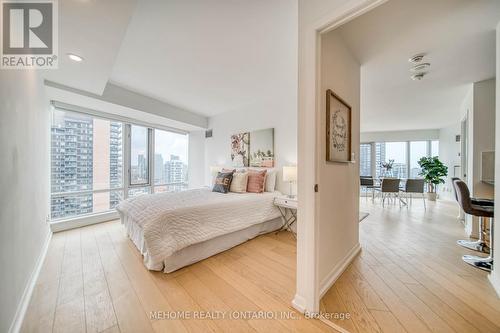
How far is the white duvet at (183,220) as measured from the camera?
1983 millimetres

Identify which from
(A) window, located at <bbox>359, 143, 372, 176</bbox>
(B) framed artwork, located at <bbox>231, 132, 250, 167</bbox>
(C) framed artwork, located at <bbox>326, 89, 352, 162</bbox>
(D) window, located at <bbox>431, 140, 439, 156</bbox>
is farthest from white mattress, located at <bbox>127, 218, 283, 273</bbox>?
(D) window, located at <bbox>431, 140, 439, 156</bbox>

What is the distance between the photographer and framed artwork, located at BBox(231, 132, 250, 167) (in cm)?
420

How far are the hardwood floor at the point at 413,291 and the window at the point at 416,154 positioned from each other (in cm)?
549

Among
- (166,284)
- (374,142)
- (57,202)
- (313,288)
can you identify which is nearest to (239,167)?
(166,284)

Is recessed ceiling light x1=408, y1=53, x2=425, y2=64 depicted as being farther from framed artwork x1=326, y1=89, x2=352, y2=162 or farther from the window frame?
the window frame

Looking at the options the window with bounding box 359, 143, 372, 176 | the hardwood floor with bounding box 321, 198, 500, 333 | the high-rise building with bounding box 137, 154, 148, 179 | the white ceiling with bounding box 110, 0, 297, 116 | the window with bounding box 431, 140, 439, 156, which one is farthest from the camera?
the window with bounding box 359, 143, 372, 176

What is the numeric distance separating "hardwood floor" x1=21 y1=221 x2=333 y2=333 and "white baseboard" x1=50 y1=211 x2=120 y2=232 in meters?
0.86

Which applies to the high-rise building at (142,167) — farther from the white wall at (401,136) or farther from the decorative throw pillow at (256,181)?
the white wall at (401,136)

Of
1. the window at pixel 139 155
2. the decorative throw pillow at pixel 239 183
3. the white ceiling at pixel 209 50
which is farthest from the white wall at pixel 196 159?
the decorative throw pillow at pixel 239 183

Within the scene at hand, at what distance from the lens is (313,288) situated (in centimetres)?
144

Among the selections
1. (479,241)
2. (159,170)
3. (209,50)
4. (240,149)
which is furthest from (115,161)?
(479,241)

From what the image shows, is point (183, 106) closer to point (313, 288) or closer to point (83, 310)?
point (83, 310)

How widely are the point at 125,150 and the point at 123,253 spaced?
2.67m

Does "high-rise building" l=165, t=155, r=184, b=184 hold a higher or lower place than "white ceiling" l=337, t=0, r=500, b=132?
lower
